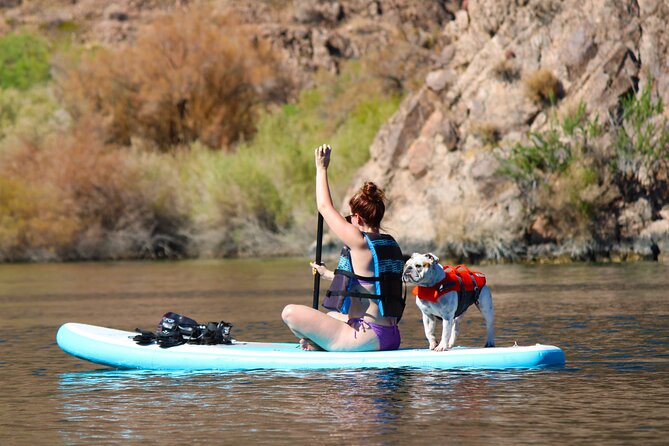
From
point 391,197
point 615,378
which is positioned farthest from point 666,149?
point 615,378

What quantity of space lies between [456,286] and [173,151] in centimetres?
4607

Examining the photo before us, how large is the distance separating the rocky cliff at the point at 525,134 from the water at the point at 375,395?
15.5 metres

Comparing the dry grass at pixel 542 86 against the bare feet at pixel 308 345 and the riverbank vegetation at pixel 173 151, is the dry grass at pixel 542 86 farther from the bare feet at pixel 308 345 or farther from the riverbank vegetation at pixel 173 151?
the bare feet at pixel 308 345

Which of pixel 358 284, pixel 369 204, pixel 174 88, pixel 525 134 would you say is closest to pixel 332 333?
pixel 358 284

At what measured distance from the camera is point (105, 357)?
14.1m

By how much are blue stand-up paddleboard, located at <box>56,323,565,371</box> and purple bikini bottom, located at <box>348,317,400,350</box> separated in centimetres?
15

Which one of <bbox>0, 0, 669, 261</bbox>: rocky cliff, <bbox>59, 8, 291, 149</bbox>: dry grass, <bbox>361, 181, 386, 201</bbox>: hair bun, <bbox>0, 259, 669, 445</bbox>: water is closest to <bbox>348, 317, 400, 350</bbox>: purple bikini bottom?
<bbox>0, 259, 669, 445</bbox>: water

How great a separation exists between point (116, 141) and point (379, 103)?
1292cm

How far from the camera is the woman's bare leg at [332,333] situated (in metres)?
12.9

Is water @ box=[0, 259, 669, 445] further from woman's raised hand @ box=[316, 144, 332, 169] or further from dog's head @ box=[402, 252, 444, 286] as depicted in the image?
woman's raised hand @ box=[316, 144, 332, 169]

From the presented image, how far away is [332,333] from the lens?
1303cm

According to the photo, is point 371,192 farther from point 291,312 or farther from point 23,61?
point 23,61

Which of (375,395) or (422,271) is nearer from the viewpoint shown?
(375,395)

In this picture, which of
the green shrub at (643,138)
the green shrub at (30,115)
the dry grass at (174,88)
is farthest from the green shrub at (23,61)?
the green shrub at (643,138)
